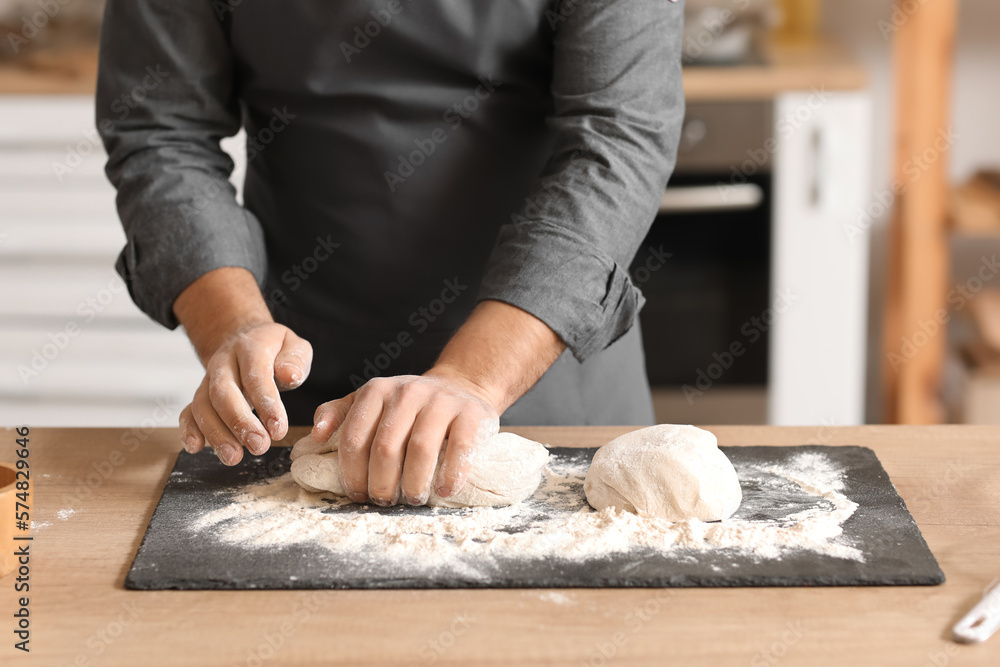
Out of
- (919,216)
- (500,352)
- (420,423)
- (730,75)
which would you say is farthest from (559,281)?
(919,216)

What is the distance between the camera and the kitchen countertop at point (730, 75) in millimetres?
1779

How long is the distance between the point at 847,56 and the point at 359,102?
1.31 metres

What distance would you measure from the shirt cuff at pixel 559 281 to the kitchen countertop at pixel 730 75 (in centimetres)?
102

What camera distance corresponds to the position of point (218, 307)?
94 cm

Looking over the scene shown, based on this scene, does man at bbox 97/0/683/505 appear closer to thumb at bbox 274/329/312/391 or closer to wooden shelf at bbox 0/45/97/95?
thumb at bbox 274/329/312/391

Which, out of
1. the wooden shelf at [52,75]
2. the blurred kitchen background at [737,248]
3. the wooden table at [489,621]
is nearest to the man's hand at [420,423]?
the wooden table at [489,621]

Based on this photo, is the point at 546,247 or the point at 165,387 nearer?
the point at 546,247

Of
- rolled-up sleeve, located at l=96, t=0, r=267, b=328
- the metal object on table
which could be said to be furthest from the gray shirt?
the metal object on table

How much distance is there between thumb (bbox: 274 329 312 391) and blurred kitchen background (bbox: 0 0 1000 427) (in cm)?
113

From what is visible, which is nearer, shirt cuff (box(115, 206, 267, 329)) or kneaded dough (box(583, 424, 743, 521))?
kneaded dough (box(583, 424, 743, 521))

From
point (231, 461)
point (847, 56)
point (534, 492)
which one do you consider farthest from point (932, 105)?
point (231, 461)

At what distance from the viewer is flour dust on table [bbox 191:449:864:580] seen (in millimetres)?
682

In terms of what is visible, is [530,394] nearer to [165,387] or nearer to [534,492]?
[534,492]

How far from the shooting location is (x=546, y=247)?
87 cm
